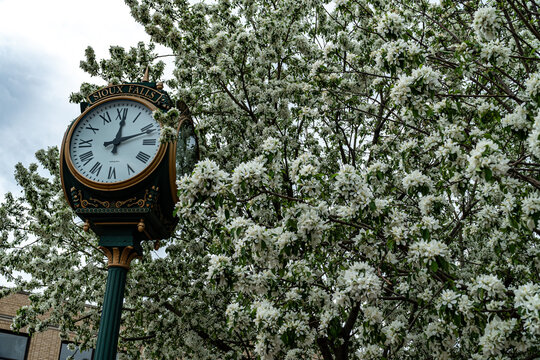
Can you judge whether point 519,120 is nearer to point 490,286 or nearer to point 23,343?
point 490,286

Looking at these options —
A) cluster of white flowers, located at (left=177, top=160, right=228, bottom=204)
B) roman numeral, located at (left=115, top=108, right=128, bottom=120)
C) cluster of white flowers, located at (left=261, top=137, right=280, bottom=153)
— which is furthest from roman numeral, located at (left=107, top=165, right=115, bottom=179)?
cluster of white flowers, located at (left=261, top=137, right=280, bottom=153)

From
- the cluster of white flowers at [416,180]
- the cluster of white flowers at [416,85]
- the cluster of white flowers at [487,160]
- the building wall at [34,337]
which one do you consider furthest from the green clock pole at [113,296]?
the building wall at [34,337]

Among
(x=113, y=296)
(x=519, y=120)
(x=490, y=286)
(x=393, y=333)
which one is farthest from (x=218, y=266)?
(x=519, y=120)

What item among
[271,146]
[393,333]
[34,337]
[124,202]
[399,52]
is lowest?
[393,333]

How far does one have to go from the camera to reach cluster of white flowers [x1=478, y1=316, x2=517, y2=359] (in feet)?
14.0

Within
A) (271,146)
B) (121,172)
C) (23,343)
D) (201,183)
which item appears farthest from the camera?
(23,343)

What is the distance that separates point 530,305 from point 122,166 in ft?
11.8

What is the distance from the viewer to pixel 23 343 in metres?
17.7

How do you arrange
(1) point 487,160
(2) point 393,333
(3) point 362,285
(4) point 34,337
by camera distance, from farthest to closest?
(4) point 34,337
(2) point 393,333
(3) point 362,285
(1) point 487,160

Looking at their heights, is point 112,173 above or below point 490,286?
above

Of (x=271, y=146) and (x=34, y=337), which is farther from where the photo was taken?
(x=34, y=337)

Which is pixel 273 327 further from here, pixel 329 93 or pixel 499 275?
pixel 329 93

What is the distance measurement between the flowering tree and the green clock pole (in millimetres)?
612

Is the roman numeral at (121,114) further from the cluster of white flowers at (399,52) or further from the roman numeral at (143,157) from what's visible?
the cluster of white flowers at (399,52)
